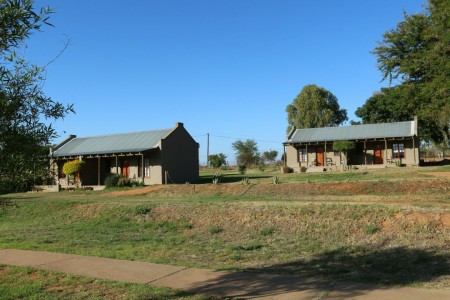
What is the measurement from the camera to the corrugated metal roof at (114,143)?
36.9 m

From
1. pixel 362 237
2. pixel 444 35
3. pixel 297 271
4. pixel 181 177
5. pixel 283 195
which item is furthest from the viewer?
pixel 181 177

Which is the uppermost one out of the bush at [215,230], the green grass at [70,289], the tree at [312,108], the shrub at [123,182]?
the tree at [312,108]

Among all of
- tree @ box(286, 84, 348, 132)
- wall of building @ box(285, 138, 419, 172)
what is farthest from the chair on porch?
tree @ box(286, 84, 348, 132)

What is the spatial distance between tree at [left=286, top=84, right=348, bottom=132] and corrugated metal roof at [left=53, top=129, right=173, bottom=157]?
31.2m

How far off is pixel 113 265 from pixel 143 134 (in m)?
31.8

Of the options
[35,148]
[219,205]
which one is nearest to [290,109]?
[219,205]

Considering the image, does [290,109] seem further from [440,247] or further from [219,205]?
[440,247]

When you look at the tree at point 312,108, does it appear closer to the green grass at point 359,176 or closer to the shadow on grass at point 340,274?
the green grass at point 359,176

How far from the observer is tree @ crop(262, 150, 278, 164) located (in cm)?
7544

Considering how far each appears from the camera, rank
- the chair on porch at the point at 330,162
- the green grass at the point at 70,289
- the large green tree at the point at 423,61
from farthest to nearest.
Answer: the chair on porch at the point at 330,162
the large green tree at the point at 423,61
the green grass at the point at 70,289

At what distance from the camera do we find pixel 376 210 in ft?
37.0

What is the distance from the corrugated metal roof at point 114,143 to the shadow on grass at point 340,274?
27.8 meters

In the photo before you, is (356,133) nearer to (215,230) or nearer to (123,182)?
(123,182)

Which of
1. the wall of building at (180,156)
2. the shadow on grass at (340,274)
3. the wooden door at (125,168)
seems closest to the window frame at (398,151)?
the wall of building at (180,156)
